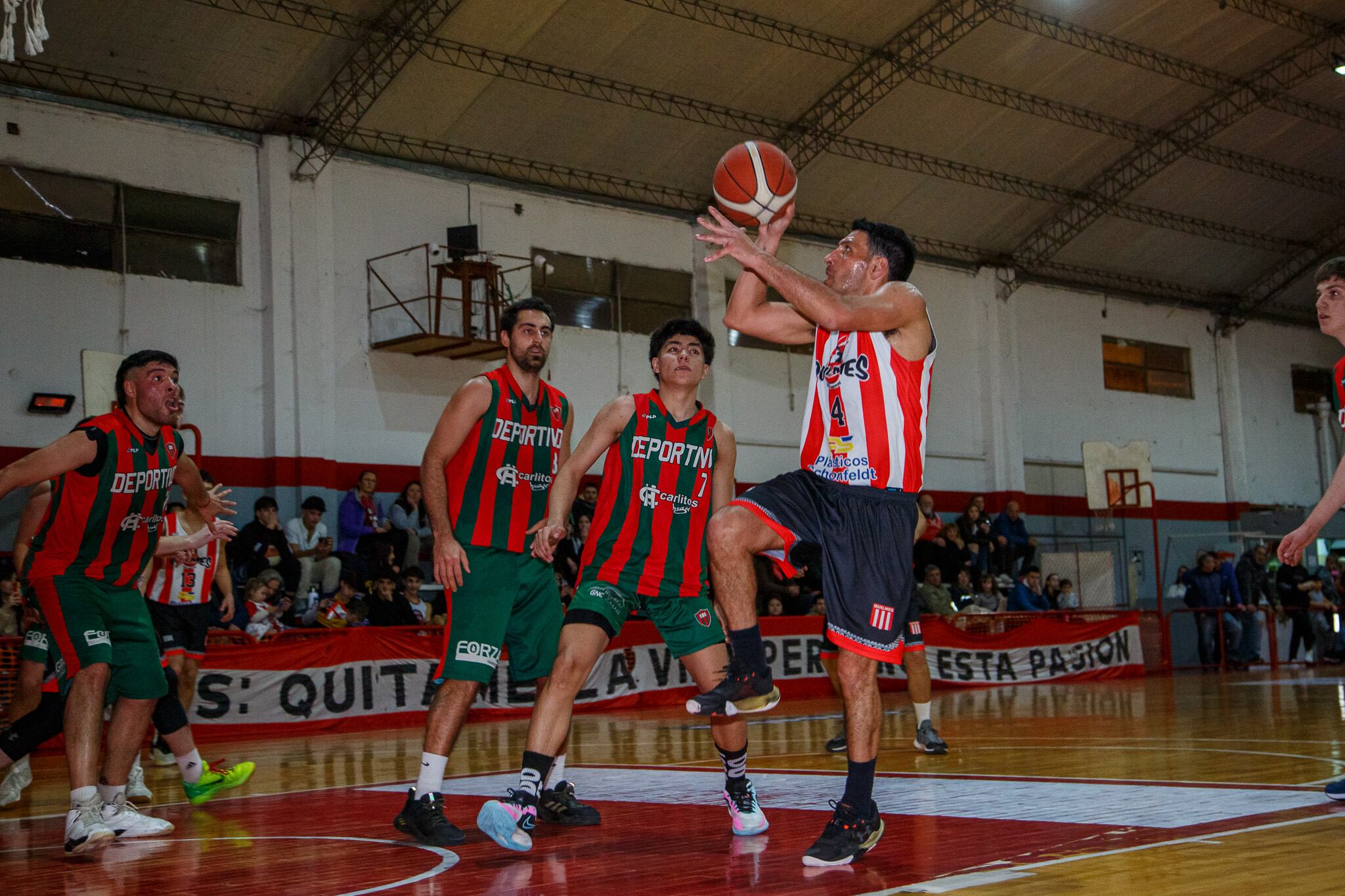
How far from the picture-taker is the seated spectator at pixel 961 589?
2128 cm

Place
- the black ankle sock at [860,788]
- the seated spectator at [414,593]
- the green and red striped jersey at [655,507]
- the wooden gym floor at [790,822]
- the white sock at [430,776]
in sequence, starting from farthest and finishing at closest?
1. the seated spectator at [414,593]
2. the green and red striped jersey at [655,507]
3. the white sock at [430,776]
4. the black ankle sock at [860,788]
5. the wooden gym floor at [790,822]

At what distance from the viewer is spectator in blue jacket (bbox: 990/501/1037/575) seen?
24.0 meters

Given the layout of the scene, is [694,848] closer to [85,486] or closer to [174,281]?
[85,486]

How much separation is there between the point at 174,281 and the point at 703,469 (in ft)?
46.9

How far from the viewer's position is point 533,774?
5504 millimetres

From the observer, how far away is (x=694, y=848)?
5363 millimetres

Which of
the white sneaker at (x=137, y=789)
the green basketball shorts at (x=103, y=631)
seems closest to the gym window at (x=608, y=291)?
the white sneaker at (x=137, y=789)

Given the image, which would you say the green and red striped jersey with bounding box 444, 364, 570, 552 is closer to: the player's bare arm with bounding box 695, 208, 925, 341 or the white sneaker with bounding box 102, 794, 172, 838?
the player's bare arm with bounding box 695, 208, 925, 341

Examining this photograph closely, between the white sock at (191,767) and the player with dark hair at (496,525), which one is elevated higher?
the player with dark hair at (496,525)

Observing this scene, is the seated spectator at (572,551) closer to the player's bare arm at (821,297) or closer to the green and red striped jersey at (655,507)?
the green and red striped jersey at (655,507)

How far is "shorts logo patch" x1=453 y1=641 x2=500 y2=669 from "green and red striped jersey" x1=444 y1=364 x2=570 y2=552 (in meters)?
0.47

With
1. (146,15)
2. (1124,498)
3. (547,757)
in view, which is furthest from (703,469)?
(1124,498)

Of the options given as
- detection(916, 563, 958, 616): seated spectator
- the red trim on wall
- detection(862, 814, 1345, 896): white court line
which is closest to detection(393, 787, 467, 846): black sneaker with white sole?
detection(862, 814, 1345, 896): white court line

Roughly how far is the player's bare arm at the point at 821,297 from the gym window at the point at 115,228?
1504cm
